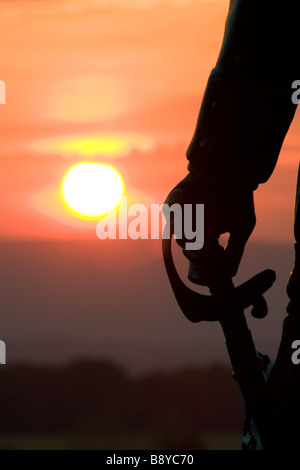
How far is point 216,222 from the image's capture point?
24.7 feet

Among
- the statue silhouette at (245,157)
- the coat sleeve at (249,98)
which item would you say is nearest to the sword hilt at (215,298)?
the statue silhouette at (245,157)

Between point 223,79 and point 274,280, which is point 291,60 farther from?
point 274,280

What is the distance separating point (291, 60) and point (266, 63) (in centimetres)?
12

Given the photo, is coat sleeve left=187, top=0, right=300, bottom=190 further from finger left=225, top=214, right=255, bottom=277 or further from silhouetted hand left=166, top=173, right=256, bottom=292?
finger left=225, top=214, right=255, bottom=277

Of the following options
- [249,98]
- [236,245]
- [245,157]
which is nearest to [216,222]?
[236,245]

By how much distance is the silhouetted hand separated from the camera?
750 cm

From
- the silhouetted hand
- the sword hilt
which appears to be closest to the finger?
the silhouetted hand

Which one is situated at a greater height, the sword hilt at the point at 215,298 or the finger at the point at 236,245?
the finger at the point at 236,245

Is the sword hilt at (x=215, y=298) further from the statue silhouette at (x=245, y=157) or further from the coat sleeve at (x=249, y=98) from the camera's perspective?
the coat sleeve at (x=249, y=98)

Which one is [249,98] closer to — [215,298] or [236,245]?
[236,245]

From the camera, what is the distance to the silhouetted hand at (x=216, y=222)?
750 cm
